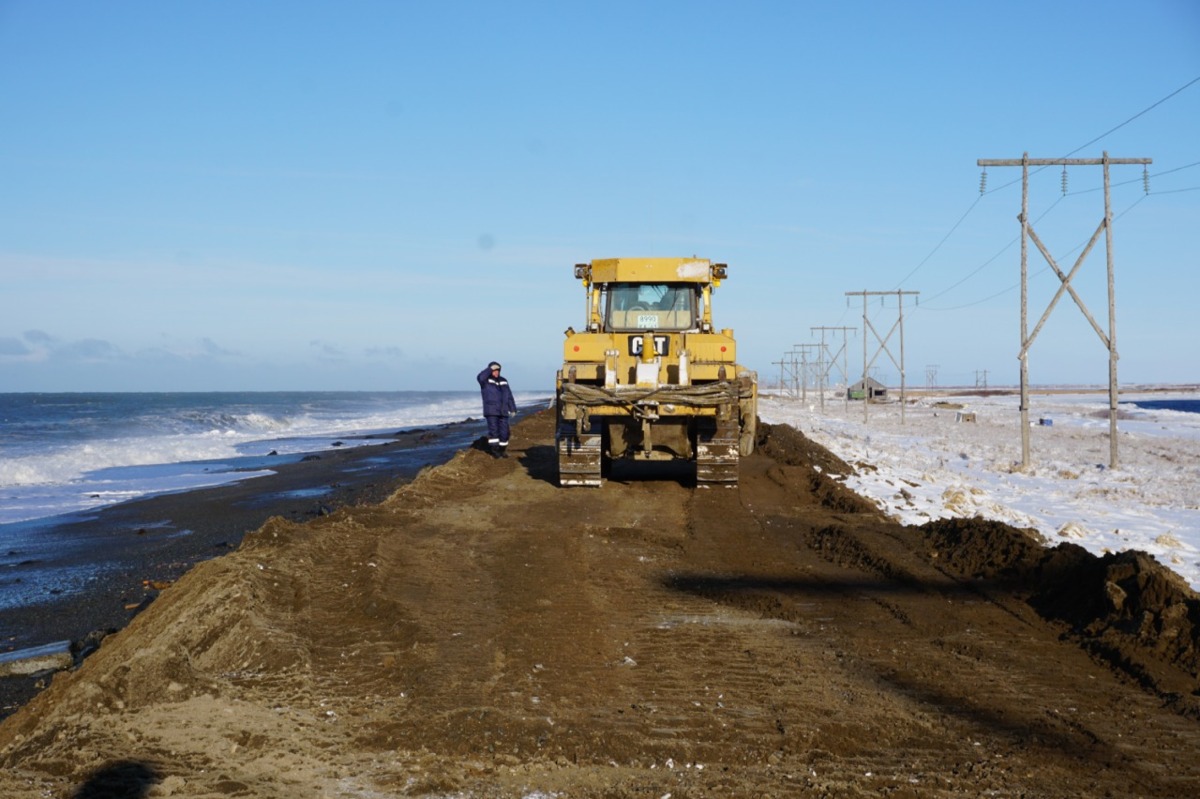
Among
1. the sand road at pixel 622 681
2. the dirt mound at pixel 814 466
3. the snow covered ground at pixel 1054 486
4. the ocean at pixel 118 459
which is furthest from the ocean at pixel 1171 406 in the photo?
the sand road at pixel 622 681

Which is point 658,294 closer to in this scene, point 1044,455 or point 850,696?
point 850,696

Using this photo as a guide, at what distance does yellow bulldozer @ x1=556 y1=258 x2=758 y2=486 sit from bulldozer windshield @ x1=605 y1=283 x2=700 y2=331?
2 centimetres

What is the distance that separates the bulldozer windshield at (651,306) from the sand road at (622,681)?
587cm

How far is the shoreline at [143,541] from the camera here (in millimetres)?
8391

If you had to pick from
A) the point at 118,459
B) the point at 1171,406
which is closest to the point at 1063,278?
the point at 118,459

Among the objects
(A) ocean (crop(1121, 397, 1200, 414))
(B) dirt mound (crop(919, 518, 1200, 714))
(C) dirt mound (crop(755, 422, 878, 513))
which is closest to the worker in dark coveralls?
(C) dirt mound (crop(755, 422, 878, 513))

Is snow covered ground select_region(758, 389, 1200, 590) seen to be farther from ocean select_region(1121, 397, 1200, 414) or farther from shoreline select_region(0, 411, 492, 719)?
ocean select_region(1121, 397, 1200, 414)

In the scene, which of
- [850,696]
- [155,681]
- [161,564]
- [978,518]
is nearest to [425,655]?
[155,681]

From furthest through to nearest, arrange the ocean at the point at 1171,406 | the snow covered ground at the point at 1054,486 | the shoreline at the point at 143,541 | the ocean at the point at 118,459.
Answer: the ocean at the point at 1171,406 → the ocean at the point at 118,459 → the snow covered ground at the point at 1054,486 → the shoreline at the point at 143,541

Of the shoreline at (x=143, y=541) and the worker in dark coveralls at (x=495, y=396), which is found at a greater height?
the worker in dark coveralls at (x=495, y=396)

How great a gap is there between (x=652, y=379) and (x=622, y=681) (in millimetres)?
8958

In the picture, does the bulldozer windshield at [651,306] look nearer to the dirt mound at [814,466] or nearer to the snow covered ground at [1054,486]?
the dirt mound at [814,466]

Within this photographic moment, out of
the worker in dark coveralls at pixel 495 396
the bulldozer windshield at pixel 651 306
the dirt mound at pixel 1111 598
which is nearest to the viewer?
the dirt mound at pixel 1111 598

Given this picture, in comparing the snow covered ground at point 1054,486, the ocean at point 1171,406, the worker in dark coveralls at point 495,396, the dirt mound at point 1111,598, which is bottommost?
the ocean at point 1171,406
